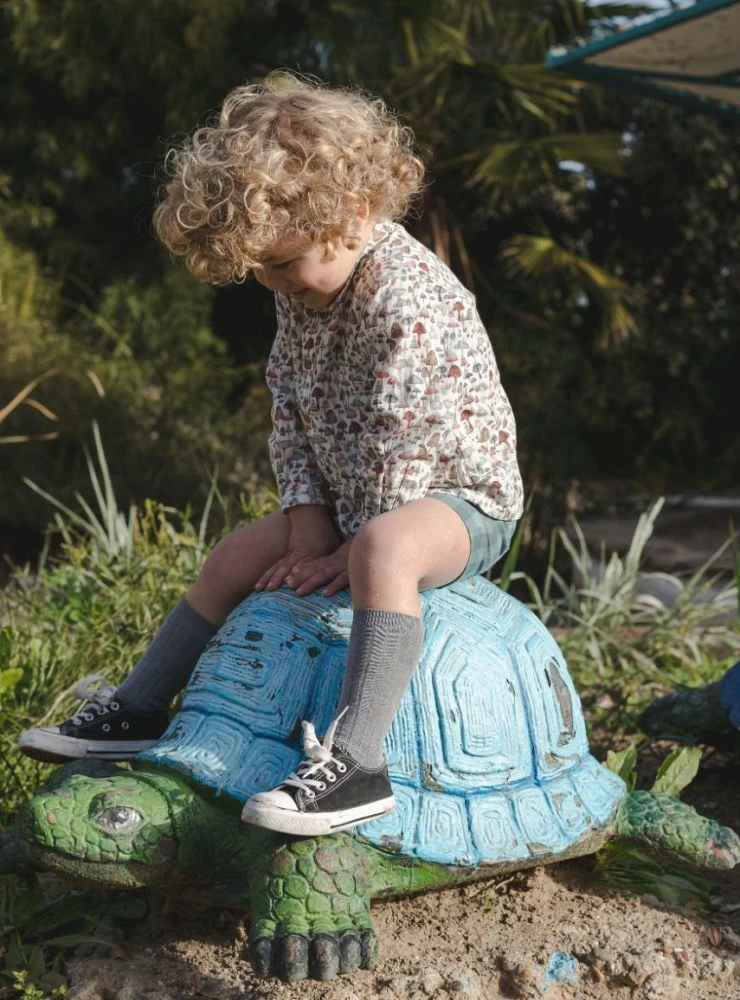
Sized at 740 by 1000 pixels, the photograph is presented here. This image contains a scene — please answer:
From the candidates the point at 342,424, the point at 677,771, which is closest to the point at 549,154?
the point at 677,771

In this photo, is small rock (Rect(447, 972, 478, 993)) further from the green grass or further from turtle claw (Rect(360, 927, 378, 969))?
the green grass

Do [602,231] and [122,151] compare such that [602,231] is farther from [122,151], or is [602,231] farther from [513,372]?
Answer: [122,151]

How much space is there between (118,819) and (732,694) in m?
1.99

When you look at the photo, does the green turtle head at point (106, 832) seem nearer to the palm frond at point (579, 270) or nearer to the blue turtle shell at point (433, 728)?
the blue turtle shell at point (433, 728)

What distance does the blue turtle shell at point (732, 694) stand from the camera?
3480mm

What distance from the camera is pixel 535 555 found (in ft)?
26.3

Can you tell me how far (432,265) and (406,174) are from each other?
238 mm

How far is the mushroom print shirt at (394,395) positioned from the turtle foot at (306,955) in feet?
2.96

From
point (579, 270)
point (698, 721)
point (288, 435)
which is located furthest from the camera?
point (579, 270)

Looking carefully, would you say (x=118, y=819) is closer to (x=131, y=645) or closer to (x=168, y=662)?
(x=168, y=662)

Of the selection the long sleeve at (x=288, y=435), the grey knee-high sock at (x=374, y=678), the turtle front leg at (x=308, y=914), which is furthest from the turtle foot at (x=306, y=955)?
the long sleeve at (x=288, y=435)

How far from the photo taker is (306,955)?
7.28 ft

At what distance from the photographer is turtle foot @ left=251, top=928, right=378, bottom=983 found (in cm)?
220

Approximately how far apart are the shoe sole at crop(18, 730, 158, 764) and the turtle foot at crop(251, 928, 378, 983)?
Result: 0.70 metres
